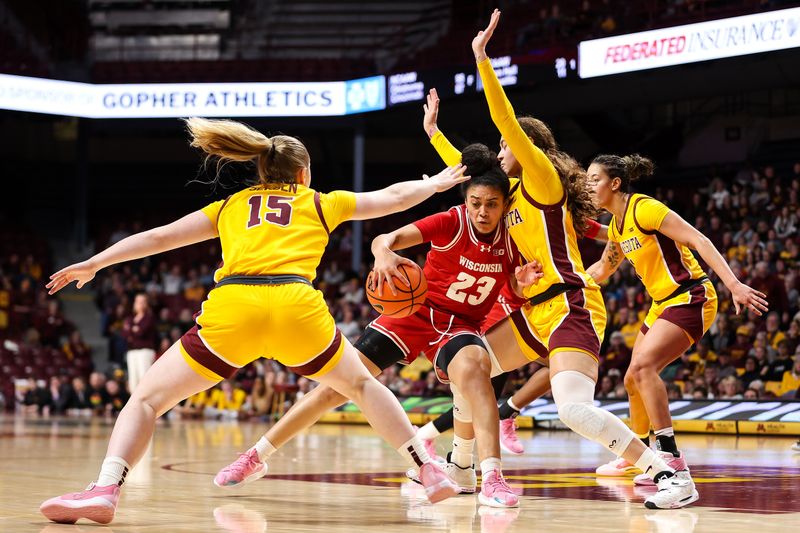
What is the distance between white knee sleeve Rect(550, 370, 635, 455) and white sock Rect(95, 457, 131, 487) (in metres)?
2.20

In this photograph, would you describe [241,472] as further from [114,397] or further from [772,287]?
[114,397]

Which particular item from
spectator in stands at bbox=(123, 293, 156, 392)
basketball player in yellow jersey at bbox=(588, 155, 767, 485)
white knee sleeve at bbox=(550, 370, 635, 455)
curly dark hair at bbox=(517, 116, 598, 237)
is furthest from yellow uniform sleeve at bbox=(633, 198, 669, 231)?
spectator in stands at bbox=(123, 293, 156, 392)

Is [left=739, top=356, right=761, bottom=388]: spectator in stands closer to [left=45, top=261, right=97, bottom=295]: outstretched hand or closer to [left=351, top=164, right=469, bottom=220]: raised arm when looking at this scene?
[left=351, top=164, right=469, bottom=220]: raised arm

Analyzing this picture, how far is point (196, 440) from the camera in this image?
1220cm

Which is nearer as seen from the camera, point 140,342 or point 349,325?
point 140,342

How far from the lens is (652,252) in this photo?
23.5 ft

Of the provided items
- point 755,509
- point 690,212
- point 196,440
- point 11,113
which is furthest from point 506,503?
point 11,113

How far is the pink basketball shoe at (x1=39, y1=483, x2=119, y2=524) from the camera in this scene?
4.70m

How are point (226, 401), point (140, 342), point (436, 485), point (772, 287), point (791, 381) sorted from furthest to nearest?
point (226, 401), point (772, 287), point (140, 342), point (791, 381), point (436, 485)

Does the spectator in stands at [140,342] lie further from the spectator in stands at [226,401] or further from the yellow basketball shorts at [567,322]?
the yellow basketball shorts at [567,322]

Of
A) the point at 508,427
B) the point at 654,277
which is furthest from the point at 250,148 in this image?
the point at 508,427

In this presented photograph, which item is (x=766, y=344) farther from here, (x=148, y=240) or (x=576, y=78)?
(x=148, y=240)

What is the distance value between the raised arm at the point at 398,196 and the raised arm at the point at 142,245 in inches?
28.5

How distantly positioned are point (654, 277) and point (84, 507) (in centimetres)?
411
